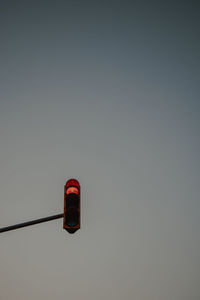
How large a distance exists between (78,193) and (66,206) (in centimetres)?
33

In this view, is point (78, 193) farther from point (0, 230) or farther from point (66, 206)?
point (0, 230)

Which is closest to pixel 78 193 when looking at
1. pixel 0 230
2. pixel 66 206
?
pixel 66 206

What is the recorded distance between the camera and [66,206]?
4398mm

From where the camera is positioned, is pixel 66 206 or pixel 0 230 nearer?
pixel 66 206

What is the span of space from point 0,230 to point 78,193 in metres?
1.65

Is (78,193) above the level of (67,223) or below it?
above

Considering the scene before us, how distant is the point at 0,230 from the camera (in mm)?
4727

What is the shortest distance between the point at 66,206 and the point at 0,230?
1.42m

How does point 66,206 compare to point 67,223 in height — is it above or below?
A: above

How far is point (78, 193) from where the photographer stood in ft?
15.0

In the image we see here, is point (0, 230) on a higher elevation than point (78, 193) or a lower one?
lower

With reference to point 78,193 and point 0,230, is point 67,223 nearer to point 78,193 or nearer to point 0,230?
point 78,193

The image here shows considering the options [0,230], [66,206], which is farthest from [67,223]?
[0,230]

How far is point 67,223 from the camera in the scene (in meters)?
4.32
